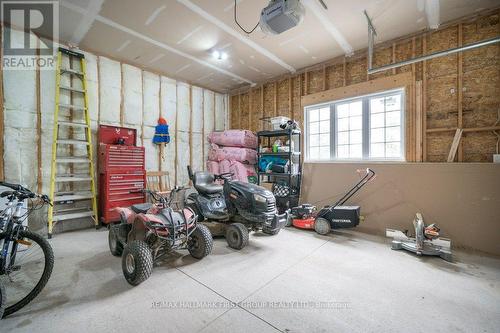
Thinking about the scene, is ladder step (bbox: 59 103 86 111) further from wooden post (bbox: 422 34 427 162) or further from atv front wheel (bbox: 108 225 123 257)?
wooden post (bbox: 422 34 427 162)

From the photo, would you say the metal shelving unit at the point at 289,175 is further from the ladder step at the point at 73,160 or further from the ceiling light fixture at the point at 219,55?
the ladder step at the point at 73,160

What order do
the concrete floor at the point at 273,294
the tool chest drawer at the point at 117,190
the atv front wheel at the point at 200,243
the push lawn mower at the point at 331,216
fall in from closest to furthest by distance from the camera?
the concrete floor at the point at 273,294
the atv front wheel at the point at 200,243
the push lawn mower at the point at 331,216
the tool chest drawer at the point at 117,190

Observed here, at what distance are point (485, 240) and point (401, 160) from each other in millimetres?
1414

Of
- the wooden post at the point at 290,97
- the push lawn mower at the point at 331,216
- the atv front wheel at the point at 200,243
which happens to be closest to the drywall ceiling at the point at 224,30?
the wooden post at the point at 290,97

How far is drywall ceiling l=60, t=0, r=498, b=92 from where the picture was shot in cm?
280

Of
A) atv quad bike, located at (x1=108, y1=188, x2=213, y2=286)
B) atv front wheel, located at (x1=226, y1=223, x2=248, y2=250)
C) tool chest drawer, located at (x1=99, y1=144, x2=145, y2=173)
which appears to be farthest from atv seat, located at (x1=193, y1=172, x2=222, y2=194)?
tool chest drawer, located at (x1=99, y1=144, x2=145, y2=173)

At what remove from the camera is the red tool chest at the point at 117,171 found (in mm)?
3678

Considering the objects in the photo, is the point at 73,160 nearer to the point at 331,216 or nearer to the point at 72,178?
the point at 72,178

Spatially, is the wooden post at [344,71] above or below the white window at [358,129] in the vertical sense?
above

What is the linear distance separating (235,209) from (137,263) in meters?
1.36

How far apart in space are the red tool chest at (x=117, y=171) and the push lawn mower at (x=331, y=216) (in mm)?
2795

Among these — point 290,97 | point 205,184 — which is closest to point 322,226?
point 205,184

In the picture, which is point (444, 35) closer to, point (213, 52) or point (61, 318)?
point (213, 52)

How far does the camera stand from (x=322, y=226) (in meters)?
3.42
